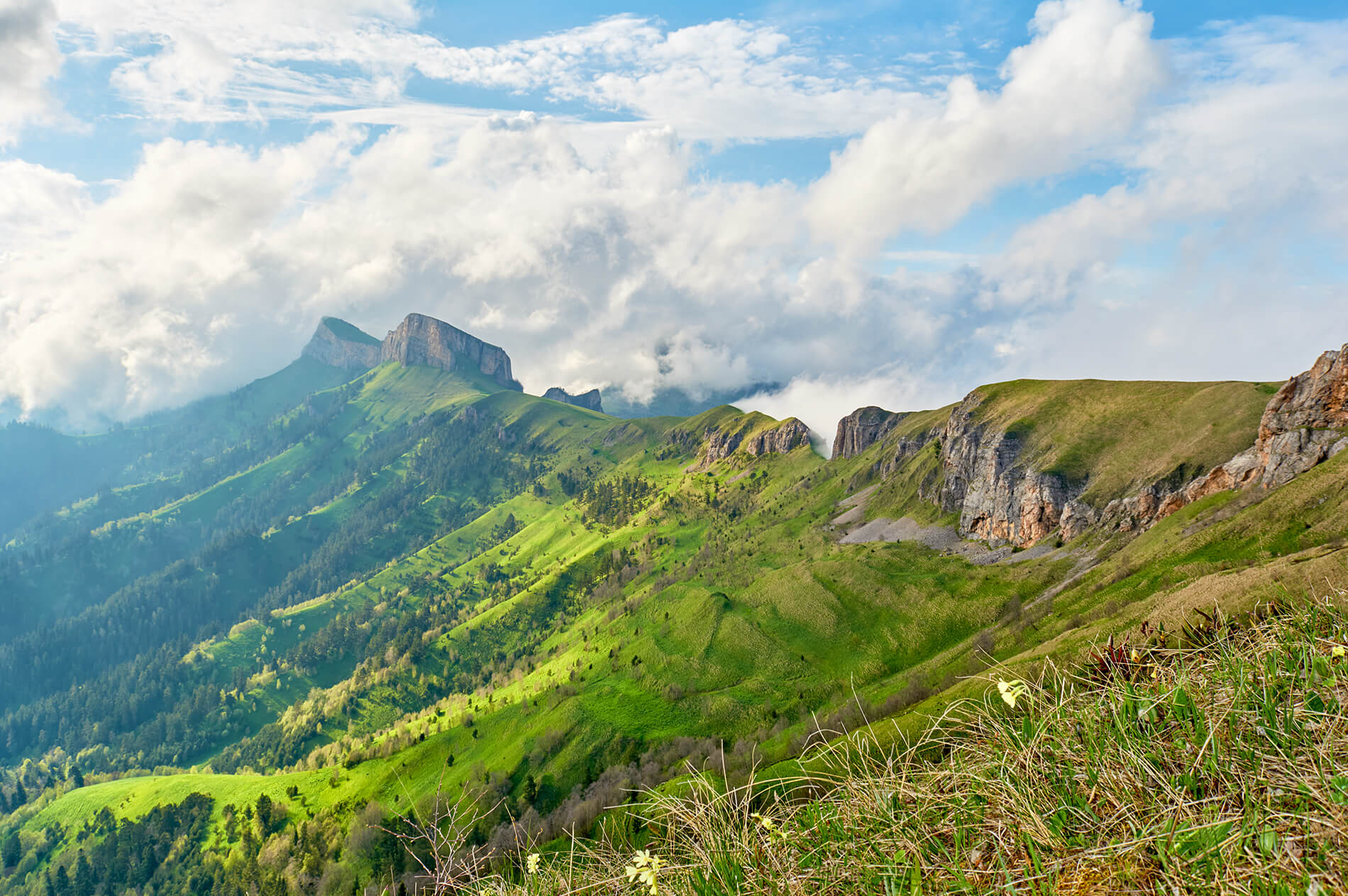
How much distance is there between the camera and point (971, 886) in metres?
4.95

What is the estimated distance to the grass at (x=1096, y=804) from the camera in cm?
435

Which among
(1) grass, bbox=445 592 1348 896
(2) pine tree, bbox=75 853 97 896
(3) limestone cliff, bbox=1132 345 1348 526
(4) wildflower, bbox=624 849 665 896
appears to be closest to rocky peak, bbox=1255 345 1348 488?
(3) limestone cliff, bbox=1132 345 1348 526

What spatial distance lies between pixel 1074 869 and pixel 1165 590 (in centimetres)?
11610

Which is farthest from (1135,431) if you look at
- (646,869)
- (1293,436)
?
(646,869)

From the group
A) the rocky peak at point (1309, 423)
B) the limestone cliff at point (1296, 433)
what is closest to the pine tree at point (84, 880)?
the limestone cliff at point (1296, 433)

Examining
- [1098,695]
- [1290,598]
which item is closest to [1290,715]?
[1098,695]

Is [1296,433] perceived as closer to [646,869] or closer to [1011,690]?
[1011,690]

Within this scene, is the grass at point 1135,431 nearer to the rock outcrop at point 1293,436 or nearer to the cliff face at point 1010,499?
the cliff face at point 1010,499

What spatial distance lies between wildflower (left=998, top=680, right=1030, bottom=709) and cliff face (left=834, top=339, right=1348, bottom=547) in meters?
144

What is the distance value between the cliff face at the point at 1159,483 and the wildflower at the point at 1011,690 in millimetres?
144376

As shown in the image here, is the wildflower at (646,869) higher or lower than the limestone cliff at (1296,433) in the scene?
higher

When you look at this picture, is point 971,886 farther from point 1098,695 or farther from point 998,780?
point 1098,695

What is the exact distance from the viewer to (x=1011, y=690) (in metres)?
6.29

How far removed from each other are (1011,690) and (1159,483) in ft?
561
